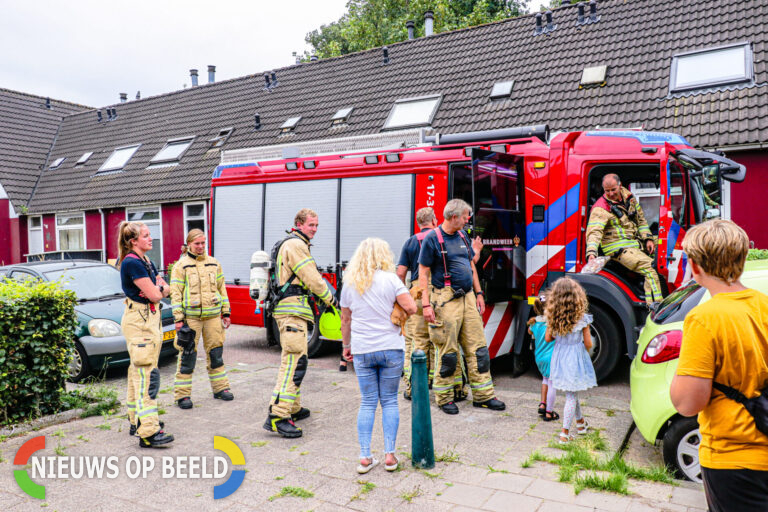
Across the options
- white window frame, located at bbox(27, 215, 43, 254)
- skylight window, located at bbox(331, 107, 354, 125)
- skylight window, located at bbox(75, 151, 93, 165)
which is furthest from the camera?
skylight window, located at bbox(75, 151, 93, 165)

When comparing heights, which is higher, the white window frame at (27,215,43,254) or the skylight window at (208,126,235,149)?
the skylight window at (208,126,235,149)

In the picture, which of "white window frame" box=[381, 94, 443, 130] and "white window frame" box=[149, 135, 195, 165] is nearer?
"white window frame" box=[381, 94, 443, 130]

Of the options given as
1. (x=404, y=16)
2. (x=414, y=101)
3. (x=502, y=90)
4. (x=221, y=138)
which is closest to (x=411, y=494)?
(x=502, y=90)

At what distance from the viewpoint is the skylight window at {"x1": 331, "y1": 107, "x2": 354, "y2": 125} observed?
1552 centimetres

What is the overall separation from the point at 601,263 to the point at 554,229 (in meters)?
0.67

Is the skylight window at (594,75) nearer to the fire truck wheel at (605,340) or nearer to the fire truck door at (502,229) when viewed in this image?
the fire truck door at (502,229)

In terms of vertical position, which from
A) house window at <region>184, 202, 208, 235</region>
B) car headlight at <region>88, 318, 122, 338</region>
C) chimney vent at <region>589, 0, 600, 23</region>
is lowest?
car headlight at <region>88, 318, 122, 338</region>

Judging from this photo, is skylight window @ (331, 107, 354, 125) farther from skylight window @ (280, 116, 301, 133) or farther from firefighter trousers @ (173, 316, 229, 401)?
firefighter trousers @ (173, 316, 229, 401)

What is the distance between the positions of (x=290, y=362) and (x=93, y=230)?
16359 millimetres

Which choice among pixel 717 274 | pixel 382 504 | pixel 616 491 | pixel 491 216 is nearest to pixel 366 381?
pixel 382 504

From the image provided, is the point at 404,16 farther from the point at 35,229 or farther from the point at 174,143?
the point at 35,229

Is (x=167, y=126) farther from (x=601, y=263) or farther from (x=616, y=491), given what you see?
(x=616, y=491)

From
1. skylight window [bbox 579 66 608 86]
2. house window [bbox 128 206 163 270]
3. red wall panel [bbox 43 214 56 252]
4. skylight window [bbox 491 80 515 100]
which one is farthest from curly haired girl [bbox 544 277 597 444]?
red wall panel [bbox 43 214 56 252]

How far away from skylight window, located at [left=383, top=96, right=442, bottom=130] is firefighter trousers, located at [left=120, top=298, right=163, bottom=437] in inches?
396
